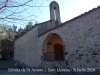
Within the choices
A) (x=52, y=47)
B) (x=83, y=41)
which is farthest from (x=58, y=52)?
(x=83, y=41)

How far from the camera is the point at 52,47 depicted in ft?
36.3

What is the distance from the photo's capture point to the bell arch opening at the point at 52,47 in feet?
31.7

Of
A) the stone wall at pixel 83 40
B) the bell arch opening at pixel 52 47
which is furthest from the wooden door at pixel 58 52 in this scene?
the stone wall at pixel 83 40

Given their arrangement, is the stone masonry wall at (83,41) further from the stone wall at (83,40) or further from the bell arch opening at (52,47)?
the bell arch opening at (52,47)

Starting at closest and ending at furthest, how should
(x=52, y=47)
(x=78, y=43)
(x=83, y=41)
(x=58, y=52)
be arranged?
(x=83, y=41), (x=78, y=43), (x=52, y=47), (x=58, y=52)

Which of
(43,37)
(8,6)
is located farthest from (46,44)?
(8,6)

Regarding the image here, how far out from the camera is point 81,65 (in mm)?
6109

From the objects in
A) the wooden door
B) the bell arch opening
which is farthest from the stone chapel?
the wooden door

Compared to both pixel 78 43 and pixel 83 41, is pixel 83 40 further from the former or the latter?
pixel 78 43

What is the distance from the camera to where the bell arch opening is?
966cm

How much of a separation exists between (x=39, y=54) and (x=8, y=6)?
28.1 feet

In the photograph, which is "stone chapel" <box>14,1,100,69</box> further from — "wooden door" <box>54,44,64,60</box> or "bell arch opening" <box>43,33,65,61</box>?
"wooden door" <box>54,44,64,60</box>

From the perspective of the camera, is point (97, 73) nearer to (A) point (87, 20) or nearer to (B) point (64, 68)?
(B) point (64, 68)

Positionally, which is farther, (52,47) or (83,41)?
(52,47)
